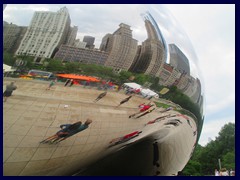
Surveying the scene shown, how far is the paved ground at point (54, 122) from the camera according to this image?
68.6 inches

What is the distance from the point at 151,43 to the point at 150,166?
1.14m

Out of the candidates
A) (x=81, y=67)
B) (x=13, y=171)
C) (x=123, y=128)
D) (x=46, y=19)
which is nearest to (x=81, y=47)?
(x=81, y=67)

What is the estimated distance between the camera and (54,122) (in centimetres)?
180

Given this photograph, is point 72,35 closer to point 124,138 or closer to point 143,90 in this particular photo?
point 143,90

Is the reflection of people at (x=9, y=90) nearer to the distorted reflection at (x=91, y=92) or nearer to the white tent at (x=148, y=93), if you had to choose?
the distorted reflection at (x=91, y=92)

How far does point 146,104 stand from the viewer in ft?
6.53

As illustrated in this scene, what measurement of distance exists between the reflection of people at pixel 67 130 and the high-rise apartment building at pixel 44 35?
0.52m

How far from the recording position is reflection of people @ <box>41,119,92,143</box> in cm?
183

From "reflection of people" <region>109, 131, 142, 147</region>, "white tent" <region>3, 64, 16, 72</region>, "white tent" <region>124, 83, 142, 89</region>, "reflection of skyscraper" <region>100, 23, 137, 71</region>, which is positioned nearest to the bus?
"white tent" <region>3, 64, 16, 72</region>

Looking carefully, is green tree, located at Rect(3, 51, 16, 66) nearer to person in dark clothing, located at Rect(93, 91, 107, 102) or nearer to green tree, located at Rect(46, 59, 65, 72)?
green tree, located at Rect(46, 59, 65, 72)

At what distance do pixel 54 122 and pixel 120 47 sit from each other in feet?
2.35

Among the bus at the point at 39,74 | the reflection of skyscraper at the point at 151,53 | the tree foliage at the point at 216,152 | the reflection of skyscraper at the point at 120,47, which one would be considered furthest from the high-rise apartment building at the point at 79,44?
the tree foliage at the point at 216,152

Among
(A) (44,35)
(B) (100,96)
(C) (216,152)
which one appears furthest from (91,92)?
(C) (216,152)

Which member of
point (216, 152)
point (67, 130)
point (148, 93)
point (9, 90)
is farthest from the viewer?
point (216, 152)
